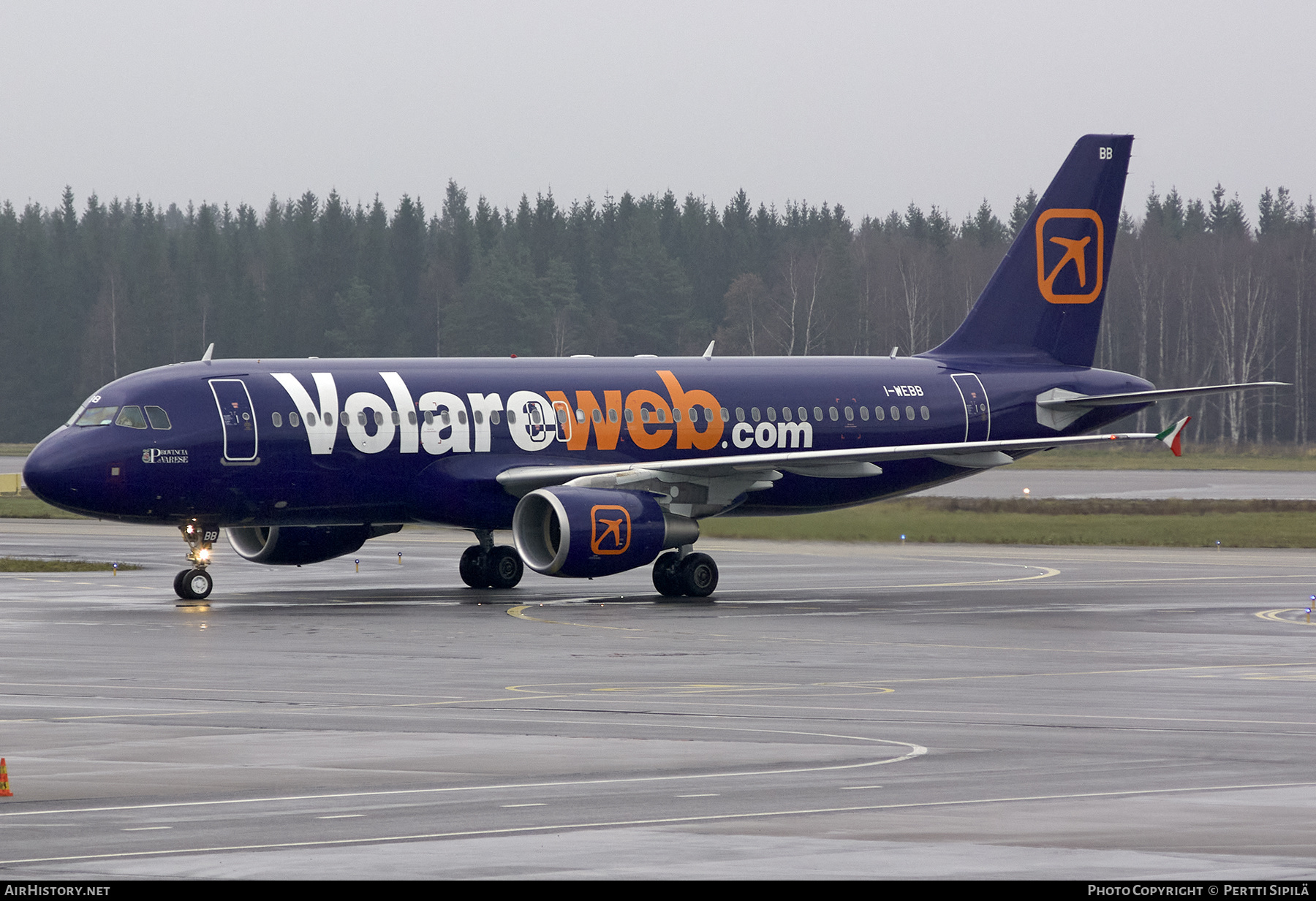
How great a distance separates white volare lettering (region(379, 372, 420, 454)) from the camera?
34.7m

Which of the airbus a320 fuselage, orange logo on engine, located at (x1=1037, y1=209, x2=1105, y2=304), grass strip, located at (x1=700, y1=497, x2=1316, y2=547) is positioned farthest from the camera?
grass strip, located at (x1=700, y1=497, x2=1316, y2=547)

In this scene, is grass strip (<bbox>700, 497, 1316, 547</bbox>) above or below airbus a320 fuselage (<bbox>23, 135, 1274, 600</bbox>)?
below

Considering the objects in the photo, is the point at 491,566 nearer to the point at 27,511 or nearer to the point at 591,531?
the point at 591,531

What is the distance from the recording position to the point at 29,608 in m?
32.0

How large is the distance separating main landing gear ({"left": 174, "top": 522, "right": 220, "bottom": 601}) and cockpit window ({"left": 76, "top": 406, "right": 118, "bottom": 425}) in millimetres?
2252

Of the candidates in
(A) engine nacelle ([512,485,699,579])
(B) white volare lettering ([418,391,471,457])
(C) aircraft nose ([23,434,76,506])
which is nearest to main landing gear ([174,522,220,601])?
(C) aircraft nose ([23,434,76,506])

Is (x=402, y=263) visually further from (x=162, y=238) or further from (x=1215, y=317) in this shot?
(x=1215, y=317)

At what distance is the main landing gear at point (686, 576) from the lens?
34531 mm

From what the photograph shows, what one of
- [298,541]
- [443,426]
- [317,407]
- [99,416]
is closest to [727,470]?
[443,426]

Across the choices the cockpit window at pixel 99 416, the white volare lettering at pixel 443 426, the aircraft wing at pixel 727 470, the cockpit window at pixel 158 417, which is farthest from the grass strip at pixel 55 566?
the aircraft wing at pixel 727 470

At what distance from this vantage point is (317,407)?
112ft

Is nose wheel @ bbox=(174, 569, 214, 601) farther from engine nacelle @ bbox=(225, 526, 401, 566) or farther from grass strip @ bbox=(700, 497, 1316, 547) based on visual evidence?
grass strip @ bbox=(700, 497, 1316, 547)

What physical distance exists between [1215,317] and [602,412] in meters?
110

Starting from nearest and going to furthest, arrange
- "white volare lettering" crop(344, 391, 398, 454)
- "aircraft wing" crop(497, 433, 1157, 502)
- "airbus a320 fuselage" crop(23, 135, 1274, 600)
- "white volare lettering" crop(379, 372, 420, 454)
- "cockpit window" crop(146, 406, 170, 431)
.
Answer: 1. "airbus a320 fuselage" crop(23, 135, 1274, 600)
2. "cockpit window" crop(146, 406, 170, 431)
3. "aircraft wing" crop(497, 433, 1157, 502)
4. "white volare lettering" crop(344, 391, 398, 454)
5. "white volare lettering" crop(379, 372, 420, 454)
